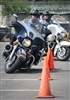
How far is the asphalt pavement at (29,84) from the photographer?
10422 mm

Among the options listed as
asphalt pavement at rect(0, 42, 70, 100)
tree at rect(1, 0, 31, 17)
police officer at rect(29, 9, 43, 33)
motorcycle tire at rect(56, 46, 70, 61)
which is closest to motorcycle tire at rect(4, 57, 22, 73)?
asphalt pavement at rect(0, 42, 70, 100)

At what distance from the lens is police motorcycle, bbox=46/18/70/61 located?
1986 cm

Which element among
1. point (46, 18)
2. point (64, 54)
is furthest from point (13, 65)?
point (46, 18)

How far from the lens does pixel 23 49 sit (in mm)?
14648

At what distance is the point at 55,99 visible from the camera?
991 centimetres

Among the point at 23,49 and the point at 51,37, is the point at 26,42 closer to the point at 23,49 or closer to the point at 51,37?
the point at 23,49

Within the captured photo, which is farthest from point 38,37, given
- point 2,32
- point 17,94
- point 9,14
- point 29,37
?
point 9,14

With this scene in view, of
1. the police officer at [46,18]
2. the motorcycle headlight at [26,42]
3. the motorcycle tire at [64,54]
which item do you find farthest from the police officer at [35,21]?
the police officer at [46,18]

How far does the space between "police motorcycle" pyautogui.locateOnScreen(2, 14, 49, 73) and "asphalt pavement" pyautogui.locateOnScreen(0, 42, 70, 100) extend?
0.28 meters

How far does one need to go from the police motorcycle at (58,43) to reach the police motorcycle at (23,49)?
4576 mm

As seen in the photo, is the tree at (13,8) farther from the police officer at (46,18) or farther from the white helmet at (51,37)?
the white helmet at (51,37)

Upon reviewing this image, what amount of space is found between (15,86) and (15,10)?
2994 inches

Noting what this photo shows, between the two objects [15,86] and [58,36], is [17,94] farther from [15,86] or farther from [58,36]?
[58,36]

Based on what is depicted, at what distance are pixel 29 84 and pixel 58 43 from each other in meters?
8.17
